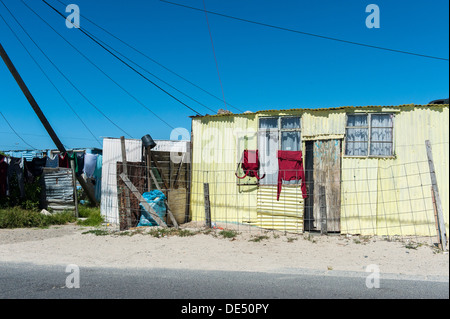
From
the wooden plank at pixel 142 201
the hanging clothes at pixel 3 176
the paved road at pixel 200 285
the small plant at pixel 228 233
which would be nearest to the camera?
the paved road at pixel 200 285

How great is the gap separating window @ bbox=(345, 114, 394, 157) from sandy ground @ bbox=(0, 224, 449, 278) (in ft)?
7.70

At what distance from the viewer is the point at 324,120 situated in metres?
9.78

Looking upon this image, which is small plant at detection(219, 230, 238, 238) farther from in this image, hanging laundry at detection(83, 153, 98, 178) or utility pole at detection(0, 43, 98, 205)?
hanging laundry at detection(83, 153, 98, 178)

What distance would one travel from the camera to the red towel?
32.3ft

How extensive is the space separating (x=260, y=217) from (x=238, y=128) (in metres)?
2.74

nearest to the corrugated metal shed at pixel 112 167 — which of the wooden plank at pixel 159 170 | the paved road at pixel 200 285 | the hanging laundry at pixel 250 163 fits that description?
the wooden plank at pixel 159 170

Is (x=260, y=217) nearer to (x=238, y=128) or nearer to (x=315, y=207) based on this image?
(x=315, y=207)

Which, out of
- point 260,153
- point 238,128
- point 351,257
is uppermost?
point 238,128

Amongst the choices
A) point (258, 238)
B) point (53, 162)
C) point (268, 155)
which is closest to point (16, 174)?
point (53, 162)

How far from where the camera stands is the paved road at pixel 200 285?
4.82 metres

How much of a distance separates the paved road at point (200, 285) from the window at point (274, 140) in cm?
436

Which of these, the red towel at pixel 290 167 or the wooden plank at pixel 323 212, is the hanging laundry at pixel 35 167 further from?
the wooden plank at pixel 323 212
